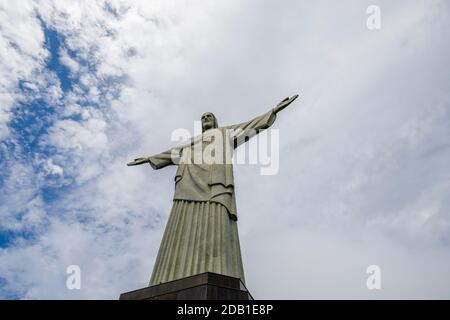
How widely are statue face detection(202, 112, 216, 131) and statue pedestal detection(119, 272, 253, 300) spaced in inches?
206

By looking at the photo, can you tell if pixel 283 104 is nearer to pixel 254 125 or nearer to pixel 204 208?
pixel 254 125

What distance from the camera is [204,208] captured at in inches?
343

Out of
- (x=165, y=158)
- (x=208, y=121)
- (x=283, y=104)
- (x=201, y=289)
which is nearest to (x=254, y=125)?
(x=283, y=104)

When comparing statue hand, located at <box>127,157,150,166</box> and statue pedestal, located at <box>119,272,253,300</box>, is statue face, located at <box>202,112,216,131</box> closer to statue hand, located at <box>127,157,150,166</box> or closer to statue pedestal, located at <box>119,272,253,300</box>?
statue hand, located at <box>127,157,150,166</box>

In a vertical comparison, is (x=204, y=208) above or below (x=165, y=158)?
below

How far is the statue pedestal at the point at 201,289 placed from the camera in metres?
6.24

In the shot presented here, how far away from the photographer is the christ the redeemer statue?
303 inches

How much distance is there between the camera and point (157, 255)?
8.20m

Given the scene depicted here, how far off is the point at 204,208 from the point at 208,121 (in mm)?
3216

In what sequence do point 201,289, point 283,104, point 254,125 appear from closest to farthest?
point 201,289 → point 283,104 → point 254,125
